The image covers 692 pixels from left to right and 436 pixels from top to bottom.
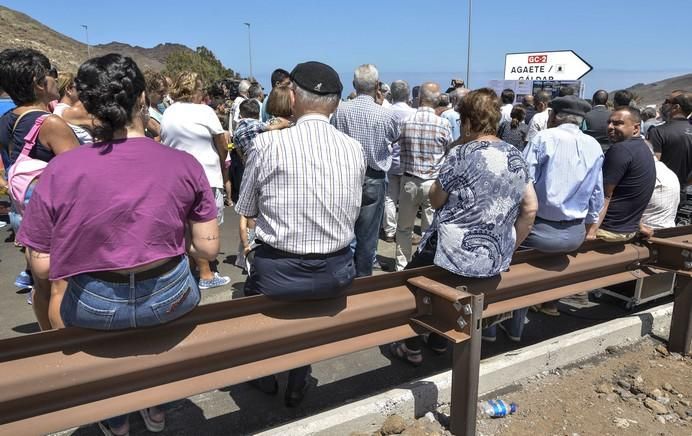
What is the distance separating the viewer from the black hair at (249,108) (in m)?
5.33

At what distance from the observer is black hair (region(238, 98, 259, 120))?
5328mm

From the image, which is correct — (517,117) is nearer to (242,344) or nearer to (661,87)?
(242,344)

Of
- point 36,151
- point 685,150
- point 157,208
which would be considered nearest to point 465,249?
point 157,208

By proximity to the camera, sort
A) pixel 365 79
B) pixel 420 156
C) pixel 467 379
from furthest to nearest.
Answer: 1. pixel 420 156
2. pixel 365 79
3. pixel 467 379

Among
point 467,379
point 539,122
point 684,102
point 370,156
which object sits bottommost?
point 467,379

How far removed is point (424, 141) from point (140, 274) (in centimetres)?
374

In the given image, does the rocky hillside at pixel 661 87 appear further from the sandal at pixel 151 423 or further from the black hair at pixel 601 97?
the sandal at pixel 151 423

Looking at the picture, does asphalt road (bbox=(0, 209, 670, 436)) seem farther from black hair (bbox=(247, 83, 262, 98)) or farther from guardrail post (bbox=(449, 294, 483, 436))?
black hair (bbox=(247, 83, 262, 98))

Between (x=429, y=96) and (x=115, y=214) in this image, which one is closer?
(x=115, y=214)

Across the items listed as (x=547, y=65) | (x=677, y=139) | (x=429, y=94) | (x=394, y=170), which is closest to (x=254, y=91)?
(x=394, y=170)

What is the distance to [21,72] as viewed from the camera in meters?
3.23

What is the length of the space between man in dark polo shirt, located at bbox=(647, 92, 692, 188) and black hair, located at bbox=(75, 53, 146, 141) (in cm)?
573

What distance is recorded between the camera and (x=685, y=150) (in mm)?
5602

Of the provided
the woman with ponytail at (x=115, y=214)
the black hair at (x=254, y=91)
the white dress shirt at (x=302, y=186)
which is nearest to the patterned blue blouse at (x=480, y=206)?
the white dress shirt at (x=302, y=186)
